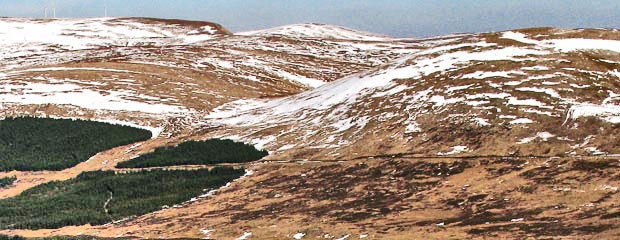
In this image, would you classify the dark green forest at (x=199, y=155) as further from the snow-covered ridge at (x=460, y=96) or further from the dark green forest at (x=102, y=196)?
the dark green forest at (x=102, y=196)

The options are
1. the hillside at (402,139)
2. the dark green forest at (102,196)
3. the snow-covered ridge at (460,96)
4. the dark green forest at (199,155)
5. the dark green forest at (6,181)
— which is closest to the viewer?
the hillside at (402,139)

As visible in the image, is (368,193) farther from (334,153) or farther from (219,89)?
(219,89)

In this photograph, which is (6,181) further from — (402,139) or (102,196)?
(402,139)

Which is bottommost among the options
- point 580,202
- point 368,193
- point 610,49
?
point 368,193

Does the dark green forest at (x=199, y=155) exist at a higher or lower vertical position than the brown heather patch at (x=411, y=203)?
lower

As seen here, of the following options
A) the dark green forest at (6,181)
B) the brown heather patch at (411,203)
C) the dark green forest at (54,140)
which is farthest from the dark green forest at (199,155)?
the dark green forest at (6,181)

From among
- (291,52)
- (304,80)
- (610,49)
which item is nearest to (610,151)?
(610,49)

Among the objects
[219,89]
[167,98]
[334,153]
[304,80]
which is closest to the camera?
[334,153]
